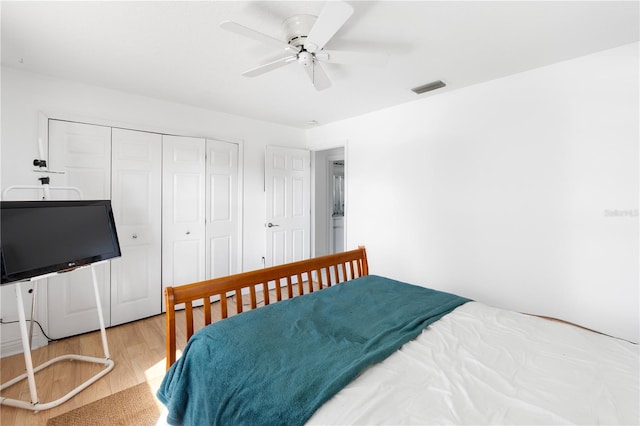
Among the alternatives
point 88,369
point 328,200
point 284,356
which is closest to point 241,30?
point 284,356

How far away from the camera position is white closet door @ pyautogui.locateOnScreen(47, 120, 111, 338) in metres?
2.61

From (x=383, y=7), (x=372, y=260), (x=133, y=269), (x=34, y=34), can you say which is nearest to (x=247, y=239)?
(x=133, y=269)

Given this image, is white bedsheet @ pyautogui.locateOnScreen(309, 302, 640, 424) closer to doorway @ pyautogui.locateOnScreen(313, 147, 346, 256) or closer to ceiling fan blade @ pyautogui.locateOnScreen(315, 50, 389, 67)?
ceiling fan blade @ pyautogui.locateOnScreen(315, 50, 389, 67)

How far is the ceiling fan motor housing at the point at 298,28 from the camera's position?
1.66 meters

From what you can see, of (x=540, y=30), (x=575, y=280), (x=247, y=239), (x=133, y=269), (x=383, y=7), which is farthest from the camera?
(x=247, y=239)

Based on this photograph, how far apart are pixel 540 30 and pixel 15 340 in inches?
182

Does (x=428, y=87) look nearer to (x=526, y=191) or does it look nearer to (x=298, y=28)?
(x=526, y=191)

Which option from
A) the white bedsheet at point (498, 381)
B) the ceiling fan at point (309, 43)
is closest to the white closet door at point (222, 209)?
the ceiling fan at point (309, 43)

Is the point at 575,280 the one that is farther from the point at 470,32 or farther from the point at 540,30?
the point at 470,32

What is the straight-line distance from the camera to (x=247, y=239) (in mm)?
3887

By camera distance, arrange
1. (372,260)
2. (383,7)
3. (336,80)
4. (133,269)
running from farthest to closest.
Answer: (372,260)
(133,269)
(336,80)
(383,7)

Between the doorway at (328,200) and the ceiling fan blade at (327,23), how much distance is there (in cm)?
294

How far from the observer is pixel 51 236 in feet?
6.30

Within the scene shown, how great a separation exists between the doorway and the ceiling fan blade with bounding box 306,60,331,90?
2539 mm
